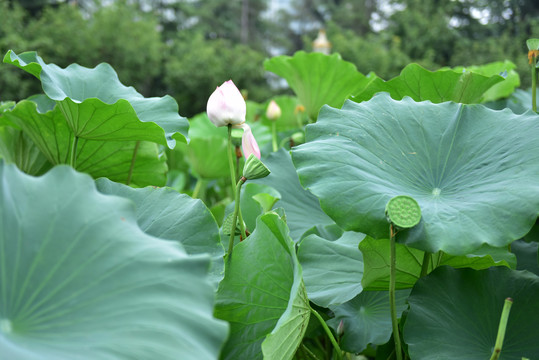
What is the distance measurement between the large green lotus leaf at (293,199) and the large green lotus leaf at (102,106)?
0.22 metres

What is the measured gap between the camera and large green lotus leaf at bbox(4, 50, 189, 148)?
648 mm

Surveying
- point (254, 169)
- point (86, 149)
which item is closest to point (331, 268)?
point (254, 169)

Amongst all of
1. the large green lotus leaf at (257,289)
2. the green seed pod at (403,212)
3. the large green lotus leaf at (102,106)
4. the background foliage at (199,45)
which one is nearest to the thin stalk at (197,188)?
the large green lotus leaf at (102,106)

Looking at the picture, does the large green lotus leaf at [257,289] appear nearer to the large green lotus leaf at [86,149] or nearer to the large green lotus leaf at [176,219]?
the large green lotus leaf at [176,219]

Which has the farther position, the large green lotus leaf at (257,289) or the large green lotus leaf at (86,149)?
the large green lotus leaf at (86,149)

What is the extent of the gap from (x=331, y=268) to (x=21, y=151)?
1.74 feet

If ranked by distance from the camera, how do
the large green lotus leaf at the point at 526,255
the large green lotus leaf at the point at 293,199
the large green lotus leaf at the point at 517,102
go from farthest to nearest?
the large green lotus leaf at the point at 517,102 → the large green lotus leaf at the point at 293,199 → the large green lotus leaf at the point at 526,255

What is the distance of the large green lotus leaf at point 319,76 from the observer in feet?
4.09

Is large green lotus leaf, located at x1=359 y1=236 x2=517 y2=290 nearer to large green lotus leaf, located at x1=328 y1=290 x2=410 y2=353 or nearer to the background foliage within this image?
large green lotus leaf, located at x1=328 y1=290 x2=410 y2=353

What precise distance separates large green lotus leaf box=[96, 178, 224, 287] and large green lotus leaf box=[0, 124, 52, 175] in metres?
0.26

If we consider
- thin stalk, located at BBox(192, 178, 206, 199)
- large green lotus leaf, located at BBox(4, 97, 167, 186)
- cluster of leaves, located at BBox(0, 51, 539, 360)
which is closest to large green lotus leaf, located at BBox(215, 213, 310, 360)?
cluster of leaves, located at BBox(0, 51, 539, 360)

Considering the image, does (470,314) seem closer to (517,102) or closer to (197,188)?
(517,102)

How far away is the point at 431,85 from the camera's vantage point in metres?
0.84

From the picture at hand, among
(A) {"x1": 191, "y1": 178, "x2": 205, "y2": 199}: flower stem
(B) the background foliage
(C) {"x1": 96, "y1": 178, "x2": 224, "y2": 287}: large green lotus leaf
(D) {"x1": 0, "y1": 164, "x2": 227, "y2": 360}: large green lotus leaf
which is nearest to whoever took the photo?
(D) {"x1": 0, "y1": 164, "x2": 227, "y2": 360}: large green lotus leaf
